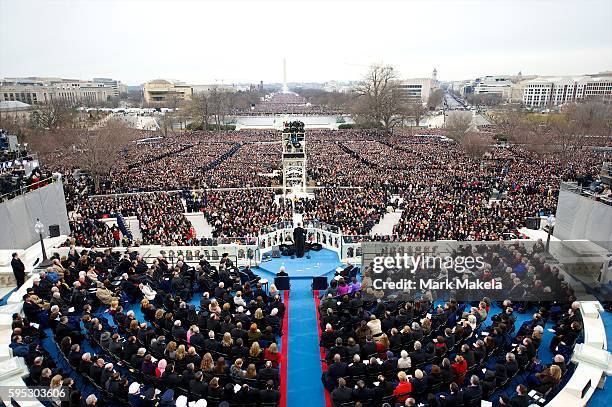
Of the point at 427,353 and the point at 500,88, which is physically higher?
the point at 500,88

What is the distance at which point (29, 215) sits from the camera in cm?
1712

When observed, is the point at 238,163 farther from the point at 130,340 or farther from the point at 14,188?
the point at 130,340

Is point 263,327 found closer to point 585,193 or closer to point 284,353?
point 284,353

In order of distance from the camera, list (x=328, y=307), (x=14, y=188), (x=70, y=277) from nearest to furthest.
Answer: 1. (x=328, y=307)
2. (x=70, y=277)
3. (x=14, y=188)

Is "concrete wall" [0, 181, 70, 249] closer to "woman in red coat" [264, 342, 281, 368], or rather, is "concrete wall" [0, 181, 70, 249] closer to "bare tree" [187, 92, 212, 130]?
"woman in red coat" [264, 342, 281, 368]

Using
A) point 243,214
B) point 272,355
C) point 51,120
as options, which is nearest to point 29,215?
point 243,214

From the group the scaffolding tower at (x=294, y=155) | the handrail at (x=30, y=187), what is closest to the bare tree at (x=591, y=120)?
the scaffolding tower at (x=294, y=155)

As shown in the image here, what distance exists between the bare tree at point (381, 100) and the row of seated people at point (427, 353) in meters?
63.1

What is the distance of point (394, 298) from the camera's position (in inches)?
437

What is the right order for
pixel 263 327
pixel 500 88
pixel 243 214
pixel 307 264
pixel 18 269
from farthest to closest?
pixel 500 88 < pixel 243 214 < pixel 307 264 < pixel 18 269 < pixel 263 327

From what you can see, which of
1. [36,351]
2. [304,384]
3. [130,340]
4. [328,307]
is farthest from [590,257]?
[36,351]

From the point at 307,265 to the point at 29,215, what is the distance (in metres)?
11.9

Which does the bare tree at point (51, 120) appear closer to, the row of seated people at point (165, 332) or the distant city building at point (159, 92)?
the row of seated people at point (165, 332)

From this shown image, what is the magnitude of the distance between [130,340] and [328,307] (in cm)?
477
